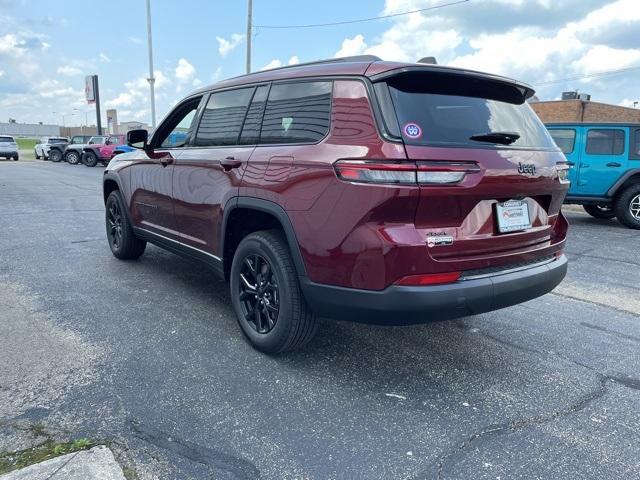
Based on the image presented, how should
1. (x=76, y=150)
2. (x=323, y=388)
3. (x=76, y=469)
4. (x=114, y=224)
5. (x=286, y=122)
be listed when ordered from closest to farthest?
1. (x=76, y=469)
2. (x=323, y=388)
3. (x=286, y=122)
4. (x=114, y=224)
5. (x=76, y=150)

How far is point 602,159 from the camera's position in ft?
29.8

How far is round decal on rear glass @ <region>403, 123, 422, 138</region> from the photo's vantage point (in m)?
2.60

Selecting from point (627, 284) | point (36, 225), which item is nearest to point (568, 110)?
point (627, 284)

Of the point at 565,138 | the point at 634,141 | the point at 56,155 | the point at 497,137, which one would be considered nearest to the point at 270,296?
the point at 497,137

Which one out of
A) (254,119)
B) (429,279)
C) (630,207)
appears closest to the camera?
(429,279)

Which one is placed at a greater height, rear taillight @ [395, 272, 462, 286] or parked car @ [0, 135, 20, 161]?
parked car @ [0, 135, 20, 161]

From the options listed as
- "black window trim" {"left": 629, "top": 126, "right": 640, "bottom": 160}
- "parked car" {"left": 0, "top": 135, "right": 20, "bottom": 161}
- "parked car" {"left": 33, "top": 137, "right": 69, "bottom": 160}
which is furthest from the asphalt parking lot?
"parked car" {"left": 33, "top": 137, "right": 69, "bottom": 160}

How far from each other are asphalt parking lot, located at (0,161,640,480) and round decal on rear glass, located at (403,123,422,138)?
4.87 feet

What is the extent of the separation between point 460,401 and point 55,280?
4104 mm

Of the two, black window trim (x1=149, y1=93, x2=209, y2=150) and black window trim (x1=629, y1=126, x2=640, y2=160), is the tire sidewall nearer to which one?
black window trim (x1=149, y1=93, x2=209, y2=150)

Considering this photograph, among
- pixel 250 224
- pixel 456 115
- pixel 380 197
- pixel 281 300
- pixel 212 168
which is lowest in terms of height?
pixel 281 300

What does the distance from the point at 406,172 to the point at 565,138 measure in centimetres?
828

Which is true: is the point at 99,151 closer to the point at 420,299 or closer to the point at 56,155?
the point at 56,155

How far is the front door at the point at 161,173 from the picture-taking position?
4445mm
